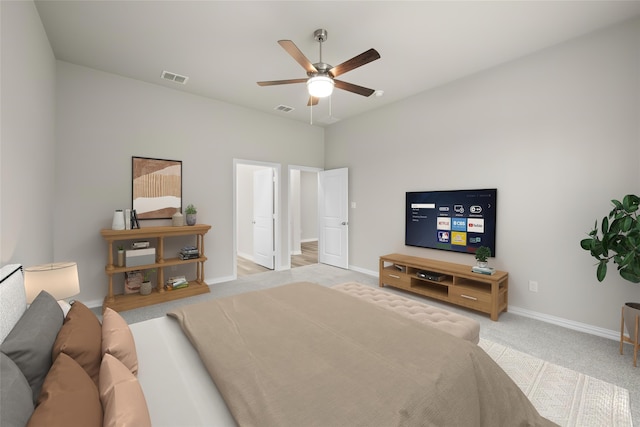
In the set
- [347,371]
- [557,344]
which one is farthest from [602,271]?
[347,371]

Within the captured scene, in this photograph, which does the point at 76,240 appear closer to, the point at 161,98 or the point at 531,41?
the point at 161,98

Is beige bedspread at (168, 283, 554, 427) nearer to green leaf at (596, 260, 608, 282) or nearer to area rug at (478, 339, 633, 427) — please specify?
area rug at (478, 339, 633, 427)

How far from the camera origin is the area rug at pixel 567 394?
1755 millimetres

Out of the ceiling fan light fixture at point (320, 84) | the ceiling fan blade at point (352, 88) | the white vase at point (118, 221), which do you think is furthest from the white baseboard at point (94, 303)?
the ceiling fan blade at point (352, 88)

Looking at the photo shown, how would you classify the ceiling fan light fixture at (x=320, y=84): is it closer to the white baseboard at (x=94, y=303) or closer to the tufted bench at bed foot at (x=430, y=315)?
the tufted bench at bed foot at (x=430, y=315)

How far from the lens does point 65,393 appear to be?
88 centimetres

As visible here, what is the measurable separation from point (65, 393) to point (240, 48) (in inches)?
129

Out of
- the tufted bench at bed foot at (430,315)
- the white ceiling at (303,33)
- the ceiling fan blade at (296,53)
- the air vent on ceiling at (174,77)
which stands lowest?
the tufted bench at bed foot at (430,315)

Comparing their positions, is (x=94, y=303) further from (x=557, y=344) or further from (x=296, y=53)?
(x=557, y=344)

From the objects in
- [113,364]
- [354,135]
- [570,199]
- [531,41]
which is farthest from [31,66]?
[570,199]

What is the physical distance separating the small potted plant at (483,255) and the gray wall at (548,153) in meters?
0.28

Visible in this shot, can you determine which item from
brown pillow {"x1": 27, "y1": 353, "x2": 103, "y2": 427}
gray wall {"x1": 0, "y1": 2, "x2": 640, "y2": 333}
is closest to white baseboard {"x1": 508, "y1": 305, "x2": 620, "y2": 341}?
gray wall {"x1": 0, "y1": 2, "x2": 640, "y2": 333}

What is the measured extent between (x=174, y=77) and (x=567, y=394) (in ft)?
16.9

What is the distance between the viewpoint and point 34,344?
1.10 meters
